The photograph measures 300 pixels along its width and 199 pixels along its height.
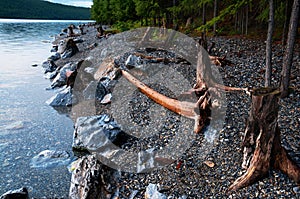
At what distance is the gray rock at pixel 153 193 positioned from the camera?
482 centimetres

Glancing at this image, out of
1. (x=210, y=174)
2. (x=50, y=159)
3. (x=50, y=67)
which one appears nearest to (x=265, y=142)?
(x=210, y=174)

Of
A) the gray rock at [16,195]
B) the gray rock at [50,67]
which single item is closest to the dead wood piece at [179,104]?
the gray rock at [16,195]

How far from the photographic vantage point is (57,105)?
480 inches

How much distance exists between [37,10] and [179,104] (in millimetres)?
167104

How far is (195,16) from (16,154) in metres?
30.7

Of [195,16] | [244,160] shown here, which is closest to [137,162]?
[244,160]

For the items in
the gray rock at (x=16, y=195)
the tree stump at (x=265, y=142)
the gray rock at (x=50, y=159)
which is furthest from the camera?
the gray rock at (x=50, y=159)

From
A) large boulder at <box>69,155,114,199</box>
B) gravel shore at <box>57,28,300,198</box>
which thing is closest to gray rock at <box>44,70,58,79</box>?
gravel shore at <box>57,28,300,198</box>

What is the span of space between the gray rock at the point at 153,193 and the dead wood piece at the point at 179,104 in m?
2.20

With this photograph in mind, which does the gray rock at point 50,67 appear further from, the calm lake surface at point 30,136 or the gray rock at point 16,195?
the gray rock at point 16,195

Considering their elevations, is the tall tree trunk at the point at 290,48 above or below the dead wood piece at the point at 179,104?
above

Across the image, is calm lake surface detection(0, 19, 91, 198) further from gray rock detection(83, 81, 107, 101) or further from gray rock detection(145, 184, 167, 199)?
gray rock detection(145, 184, 167, 199)

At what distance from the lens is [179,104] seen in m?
7.83

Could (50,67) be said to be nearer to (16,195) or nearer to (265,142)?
(16,195)
